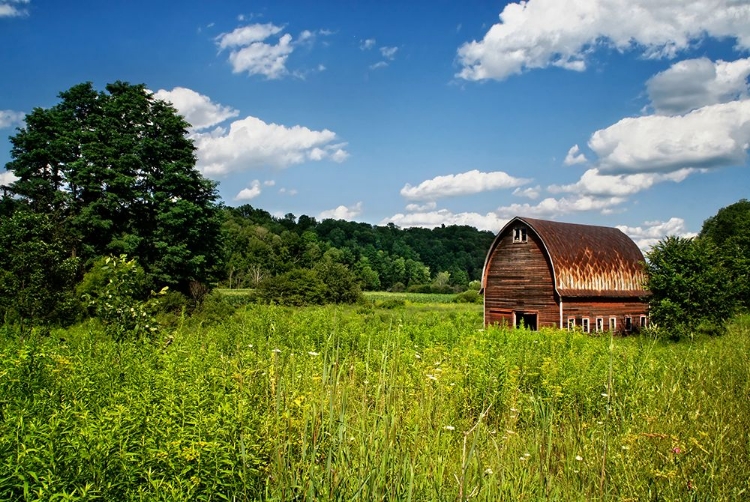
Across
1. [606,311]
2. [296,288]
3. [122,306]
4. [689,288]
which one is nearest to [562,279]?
[606,311]

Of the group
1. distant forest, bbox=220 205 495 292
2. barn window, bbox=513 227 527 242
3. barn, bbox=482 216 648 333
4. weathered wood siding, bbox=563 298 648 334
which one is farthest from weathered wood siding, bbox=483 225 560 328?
distant forest, bbox=220 205 495 292

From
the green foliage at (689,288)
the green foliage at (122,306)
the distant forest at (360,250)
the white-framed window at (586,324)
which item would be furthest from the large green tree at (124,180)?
the distant forest at (360,250)

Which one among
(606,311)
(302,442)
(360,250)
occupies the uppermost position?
(360,250)

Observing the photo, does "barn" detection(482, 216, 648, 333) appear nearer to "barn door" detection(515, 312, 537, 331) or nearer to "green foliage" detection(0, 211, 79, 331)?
"barn door" detection(515, 312, 537, 331)

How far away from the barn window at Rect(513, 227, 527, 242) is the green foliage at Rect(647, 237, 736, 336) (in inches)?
244

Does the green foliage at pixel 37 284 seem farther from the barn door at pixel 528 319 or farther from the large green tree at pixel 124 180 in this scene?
the barn door at pixel 528 319

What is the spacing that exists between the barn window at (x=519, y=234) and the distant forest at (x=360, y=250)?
46326mm

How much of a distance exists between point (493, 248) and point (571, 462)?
23.4 m

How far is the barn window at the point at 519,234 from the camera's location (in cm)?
2509

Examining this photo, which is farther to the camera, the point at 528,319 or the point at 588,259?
the point at 528,319

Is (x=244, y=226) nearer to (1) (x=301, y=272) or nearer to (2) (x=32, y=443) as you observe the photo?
(1) (x=301, y=272)

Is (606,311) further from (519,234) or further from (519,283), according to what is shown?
(519,234)

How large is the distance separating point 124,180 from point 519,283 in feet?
74.0

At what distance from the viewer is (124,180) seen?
27.6 m
